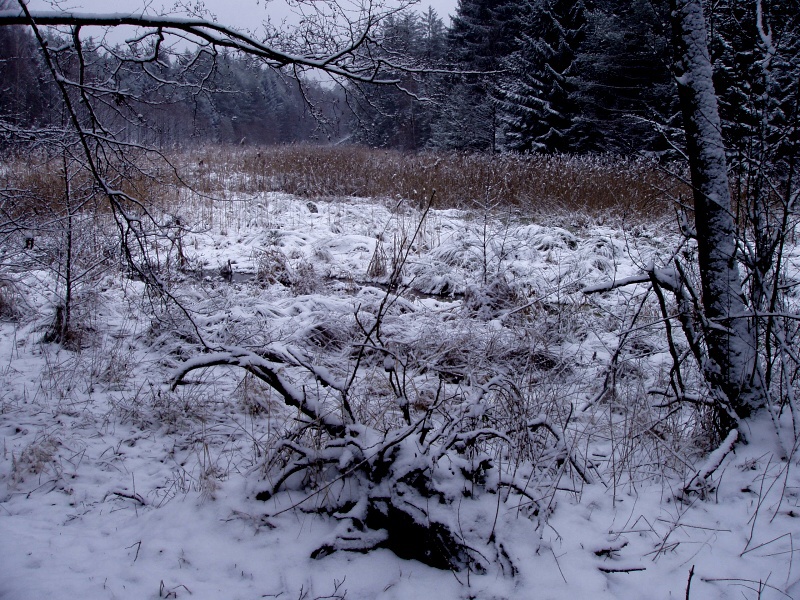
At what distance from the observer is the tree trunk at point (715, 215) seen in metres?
2.21

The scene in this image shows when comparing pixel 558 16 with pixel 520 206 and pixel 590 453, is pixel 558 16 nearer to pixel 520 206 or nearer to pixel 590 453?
pixel 520 206

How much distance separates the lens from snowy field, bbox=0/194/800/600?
164 cm

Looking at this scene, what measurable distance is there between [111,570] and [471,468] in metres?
1.38

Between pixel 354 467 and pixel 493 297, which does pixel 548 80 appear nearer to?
pixel 493 297

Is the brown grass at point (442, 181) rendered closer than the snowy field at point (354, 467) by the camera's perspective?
No

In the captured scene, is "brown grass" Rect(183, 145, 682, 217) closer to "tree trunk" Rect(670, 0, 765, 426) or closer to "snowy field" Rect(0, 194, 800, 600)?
"snowy field" Rect(0, 194, 800, 600)

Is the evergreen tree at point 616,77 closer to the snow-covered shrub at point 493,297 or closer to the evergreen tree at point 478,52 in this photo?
the evergreen tree at point 478,52

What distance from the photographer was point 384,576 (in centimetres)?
170

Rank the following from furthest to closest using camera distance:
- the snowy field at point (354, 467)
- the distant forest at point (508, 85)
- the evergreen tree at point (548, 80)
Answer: the evergreen tree at point (548, 80) → the distant forest at point (508, 85) → the snowy field at point (354, 467)

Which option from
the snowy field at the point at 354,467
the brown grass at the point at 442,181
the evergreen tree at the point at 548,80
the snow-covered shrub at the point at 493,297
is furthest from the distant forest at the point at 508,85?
the snow-covered shrub at the point at 493,297

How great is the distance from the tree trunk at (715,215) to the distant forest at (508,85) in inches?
4.1

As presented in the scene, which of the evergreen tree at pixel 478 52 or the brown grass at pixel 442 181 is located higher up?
the evergreen tree at pixel 478 52

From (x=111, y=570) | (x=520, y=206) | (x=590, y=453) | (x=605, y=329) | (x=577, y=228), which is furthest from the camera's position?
(x=520, y=206)

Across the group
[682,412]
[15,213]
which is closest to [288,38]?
[682,412]
